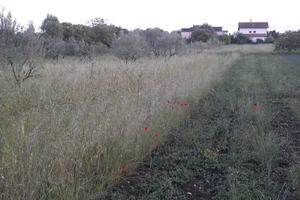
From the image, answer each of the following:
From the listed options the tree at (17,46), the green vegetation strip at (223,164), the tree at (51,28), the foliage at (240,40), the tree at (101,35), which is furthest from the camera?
the foliage at (240,40)

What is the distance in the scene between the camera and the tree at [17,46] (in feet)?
22.0

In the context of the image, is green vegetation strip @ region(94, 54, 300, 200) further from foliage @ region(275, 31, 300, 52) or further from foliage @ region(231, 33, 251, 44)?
foliage @ region(231, 33, 251, 44)

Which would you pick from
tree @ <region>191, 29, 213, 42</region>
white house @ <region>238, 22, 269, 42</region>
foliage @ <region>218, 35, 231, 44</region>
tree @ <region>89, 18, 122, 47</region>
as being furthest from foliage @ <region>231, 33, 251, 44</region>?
tree @ <region>89, 18, 122, 47</region>

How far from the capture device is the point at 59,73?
871 cm

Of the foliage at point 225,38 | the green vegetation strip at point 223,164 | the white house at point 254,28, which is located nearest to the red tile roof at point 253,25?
the white house at point 254,28

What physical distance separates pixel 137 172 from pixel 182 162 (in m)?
0.73

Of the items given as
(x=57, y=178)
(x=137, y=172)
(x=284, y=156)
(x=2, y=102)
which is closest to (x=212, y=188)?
(x=137, y=172)

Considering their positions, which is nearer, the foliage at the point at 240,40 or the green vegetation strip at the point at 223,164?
the green vegetation strip at the point at 223,164

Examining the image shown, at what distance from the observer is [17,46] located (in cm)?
706

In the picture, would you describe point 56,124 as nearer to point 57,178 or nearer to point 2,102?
point 57,178

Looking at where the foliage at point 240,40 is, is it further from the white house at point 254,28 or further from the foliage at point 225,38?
the white house at point 254,28

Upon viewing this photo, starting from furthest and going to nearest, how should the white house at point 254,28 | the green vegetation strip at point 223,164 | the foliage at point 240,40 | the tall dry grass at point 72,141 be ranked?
the white house at point 254,28
the foliage at point 240,40
the green vegetation strip at point 223,164
the tall dry grass at point 72,141

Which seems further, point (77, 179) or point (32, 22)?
point (32, 22)

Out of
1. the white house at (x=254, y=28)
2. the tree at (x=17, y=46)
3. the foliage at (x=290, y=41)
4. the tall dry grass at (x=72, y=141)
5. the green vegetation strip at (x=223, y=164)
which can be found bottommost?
the green vegetation strip at (x=223, y=164)
